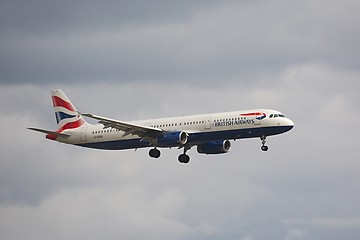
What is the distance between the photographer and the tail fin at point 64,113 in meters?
136

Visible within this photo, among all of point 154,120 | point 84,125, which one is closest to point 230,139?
point 154,120

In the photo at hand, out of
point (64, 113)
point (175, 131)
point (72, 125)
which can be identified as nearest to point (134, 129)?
point (175, 131)

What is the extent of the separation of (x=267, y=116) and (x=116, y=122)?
16.2 m

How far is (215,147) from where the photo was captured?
130 m

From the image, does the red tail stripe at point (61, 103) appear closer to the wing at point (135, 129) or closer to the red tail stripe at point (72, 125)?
the red tail stripe at point (72, 125)

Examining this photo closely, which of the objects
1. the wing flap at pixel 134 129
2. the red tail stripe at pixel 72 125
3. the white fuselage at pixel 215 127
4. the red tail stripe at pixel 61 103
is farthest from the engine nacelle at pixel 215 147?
the red tail stripe at pixel 61 103

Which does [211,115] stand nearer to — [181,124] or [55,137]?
[181,124]

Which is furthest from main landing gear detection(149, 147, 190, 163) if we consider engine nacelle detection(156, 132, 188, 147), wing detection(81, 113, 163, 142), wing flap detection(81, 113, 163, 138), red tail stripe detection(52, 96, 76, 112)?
red tail stripe detection(52, 96, 76, 112)

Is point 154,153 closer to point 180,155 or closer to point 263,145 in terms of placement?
point 180,155

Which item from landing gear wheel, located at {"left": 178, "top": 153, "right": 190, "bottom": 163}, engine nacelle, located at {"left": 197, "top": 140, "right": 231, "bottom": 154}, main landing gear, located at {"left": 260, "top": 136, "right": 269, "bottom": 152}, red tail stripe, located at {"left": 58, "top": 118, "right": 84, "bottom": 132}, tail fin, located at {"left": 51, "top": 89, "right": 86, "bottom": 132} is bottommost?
main landing gear, located at {"left": 260, "top": 136, "right": 269, "bottom": 152}

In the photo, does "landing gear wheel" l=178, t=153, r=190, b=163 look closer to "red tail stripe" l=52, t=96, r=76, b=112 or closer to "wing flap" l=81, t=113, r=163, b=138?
"wing flap" l=81, t=113, r=163, b=138

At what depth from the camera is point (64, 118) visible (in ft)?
450

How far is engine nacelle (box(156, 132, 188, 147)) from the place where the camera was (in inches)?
4806

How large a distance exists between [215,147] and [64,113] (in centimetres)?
2020
